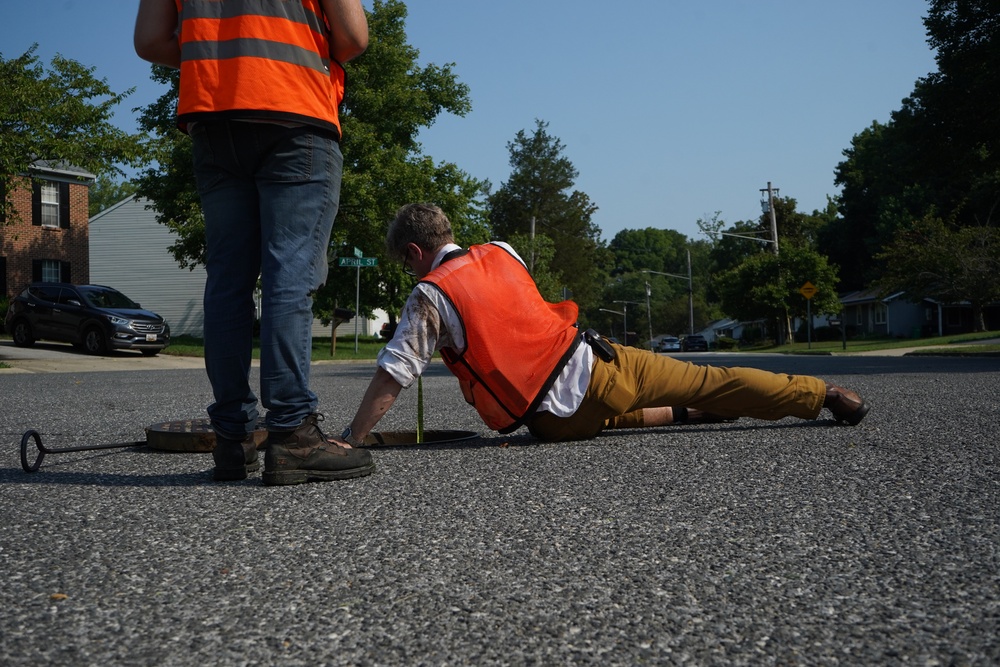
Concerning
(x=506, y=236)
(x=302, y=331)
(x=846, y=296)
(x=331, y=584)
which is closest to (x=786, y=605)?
(x=331, y=584)

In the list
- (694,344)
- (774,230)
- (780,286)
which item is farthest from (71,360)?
(694,344)

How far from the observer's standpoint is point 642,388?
4262mm

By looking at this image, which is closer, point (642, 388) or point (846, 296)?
point (642, 388)

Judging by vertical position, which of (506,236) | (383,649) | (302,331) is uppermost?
(506,236)

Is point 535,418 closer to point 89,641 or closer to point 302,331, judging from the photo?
point 302,331

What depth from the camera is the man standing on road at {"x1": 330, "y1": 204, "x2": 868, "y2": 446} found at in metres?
3.83

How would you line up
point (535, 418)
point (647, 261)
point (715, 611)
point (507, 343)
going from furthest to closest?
point (647, 261) < point (535, 418) < point (507, 343) < point (715, 611)

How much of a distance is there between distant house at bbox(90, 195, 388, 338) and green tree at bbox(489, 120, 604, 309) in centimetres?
2745

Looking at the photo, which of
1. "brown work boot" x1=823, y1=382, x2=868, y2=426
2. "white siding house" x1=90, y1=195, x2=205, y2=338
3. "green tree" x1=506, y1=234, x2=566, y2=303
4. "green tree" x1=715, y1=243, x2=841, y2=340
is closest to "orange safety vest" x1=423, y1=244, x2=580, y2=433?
"brown work boot" x1=823, y1=382, x2=868, y2=426

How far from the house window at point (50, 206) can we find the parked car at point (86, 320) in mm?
11237

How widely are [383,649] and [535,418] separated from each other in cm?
252

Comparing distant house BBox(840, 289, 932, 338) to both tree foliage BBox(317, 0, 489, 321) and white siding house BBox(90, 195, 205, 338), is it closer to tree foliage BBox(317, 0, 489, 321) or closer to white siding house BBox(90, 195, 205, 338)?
tree foliage BBox(317, 0, 489, 321)

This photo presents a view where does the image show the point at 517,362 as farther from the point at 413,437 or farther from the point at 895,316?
the point at 895,316

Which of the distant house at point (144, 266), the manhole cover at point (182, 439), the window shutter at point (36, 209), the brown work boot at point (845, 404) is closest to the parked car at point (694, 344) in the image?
the distant house at point (144, 266)
